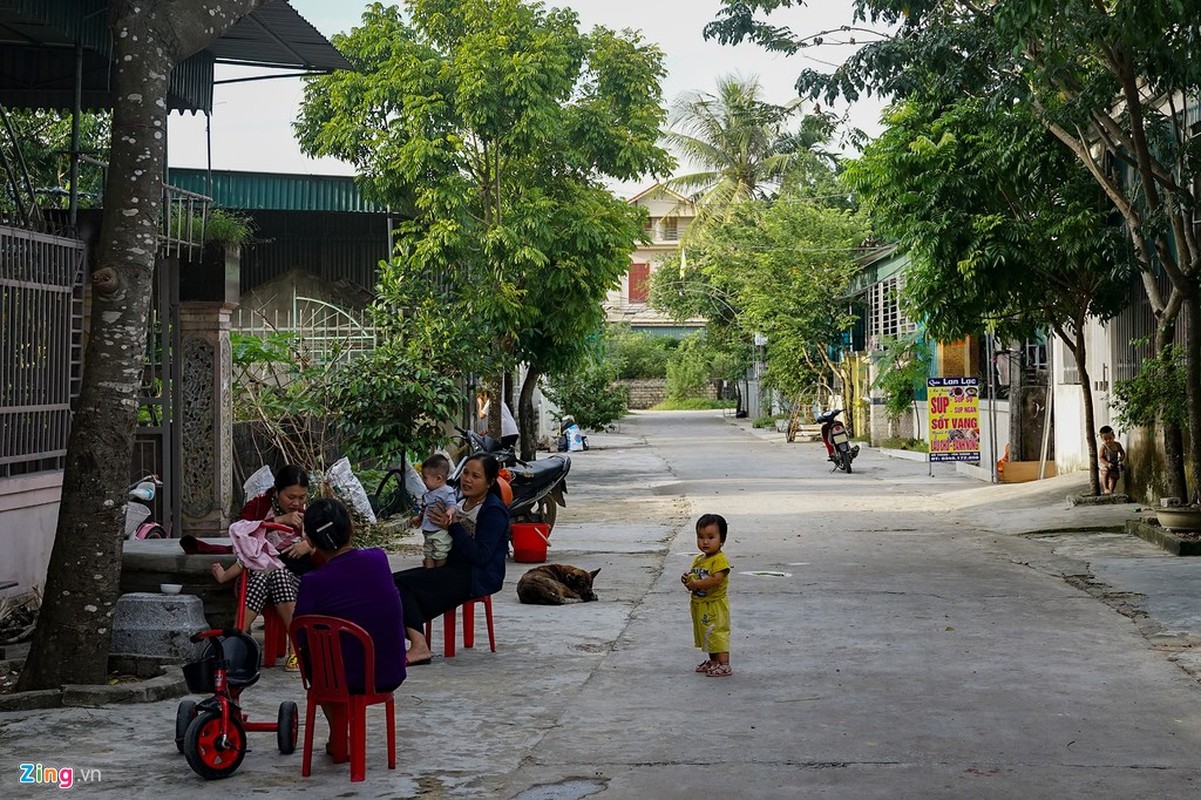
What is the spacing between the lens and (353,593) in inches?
236

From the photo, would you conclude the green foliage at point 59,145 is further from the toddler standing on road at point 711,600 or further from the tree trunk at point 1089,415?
the tree trunk at point 1089,415

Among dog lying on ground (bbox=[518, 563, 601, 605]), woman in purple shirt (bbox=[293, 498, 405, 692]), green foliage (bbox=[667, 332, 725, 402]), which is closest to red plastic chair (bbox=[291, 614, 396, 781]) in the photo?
woman in purple shirt (bbox=[293, 498, 405, 692])

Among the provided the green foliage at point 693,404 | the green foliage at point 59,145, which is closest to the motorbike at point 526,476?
the green foliage at point 59,145

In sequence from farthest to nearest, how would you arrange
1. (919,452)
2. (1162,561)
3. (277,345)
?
(919,452)
(277,345)
(1162,561)

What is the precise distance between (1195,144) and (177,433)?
10872 millimetres

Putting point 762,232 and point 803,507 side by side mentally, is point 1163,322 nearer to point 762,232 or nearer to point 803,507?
point 803,507

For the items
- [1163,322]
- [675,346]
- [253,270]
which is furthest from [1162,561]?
[675,346]

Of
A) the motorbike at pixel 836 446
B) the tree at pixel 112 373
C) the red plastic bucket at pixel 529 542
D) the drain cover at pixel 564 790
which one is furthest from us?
the motorbike at pixel 836 446

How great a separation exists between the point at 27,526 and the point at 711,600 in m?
5.01

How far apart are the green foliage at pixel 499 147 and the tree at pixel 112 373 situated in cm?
A: 1064

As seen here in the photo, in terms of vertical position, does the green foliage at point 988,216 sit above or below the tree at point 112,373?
above

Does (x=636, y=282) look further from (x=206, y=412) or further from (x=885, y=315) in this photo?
(x=206, y=412)

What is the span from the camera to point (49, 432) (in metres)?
10.5

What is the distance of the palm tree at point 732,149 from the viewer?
53.0 metres
